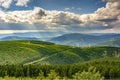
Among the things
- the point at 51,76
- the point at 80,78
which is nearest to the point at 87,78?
the point at 80,78

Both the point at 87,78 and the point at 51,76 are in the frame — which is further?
the point at 51,76

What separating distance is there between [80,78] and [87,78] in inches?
112

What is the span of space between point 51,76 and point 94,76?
47.3 m

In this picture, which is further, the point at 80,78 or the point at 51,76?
the point at 51,76

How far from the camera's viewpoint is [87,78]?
117688 millimetres

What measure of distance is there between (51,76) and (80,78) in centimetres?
4493

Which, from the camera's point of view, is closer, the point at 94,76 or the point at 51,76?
the point at 94,76

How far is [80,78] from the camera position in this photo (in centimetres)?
11706

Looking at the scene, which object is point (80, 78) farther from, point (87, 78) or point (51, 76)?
point (51, 76)

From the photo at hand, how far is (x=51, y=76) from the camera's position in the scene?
525ft

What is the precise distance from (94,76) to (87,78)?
2984mm

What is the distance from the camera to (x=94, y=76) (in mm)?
116562

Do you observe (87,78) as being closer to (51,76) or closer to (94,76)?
(94,76)
